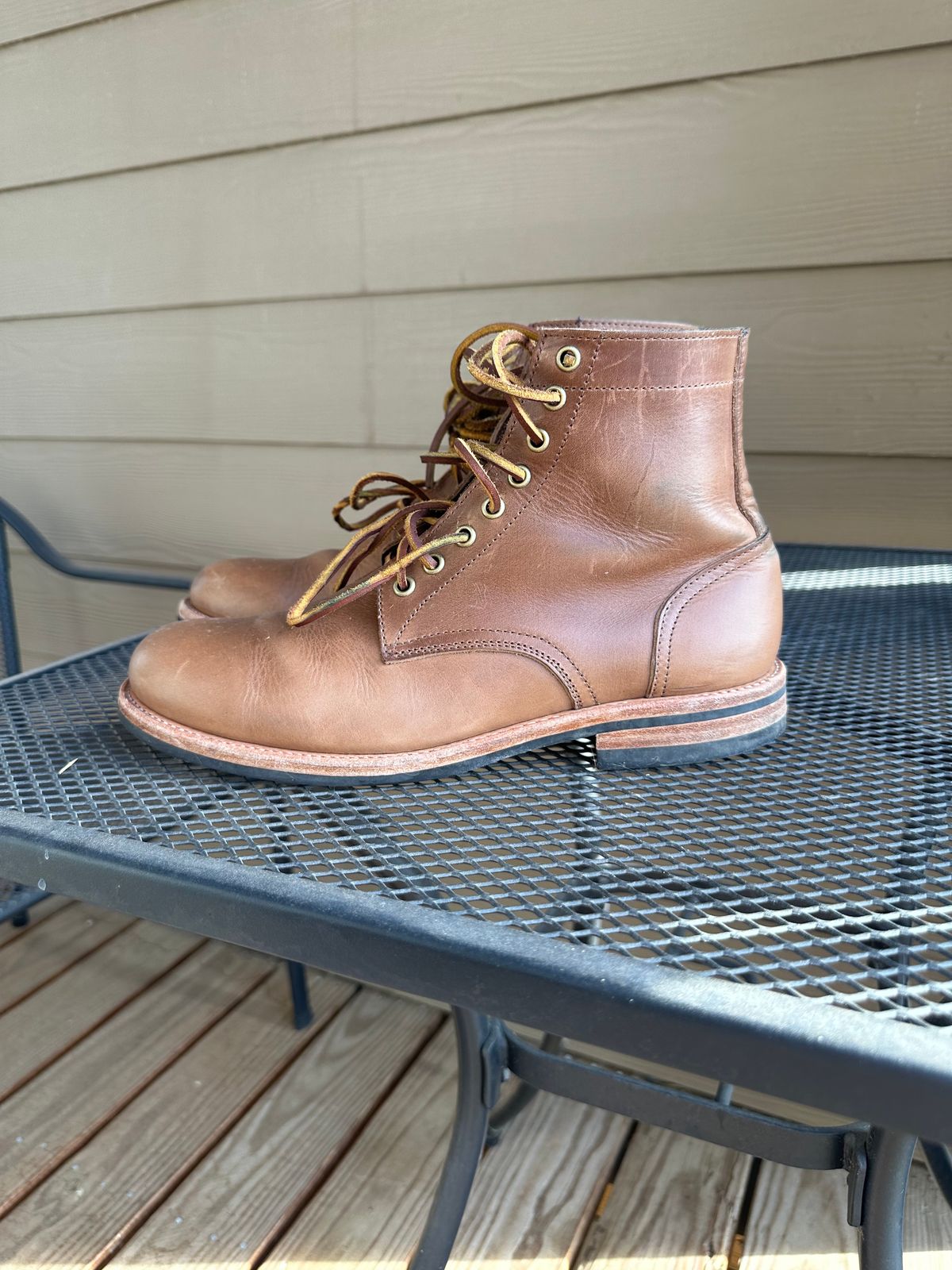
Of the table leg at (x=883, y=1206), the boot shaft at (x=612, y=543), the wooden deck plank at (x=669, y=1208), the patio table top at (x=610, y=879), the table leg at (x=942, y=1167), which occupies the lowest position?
the wooden deck plank at (x=669, y=1208)

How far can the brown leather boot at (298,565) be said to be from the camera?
0.65 meters

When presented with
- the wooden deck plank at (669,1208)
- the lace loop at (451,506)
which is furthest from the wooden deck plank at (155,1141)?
the lace loop at (451,506)

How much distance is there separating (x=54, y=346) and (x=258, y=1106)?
4.03 feet

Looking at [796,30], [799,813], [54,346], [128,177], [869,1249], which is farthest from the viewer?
[54,346]

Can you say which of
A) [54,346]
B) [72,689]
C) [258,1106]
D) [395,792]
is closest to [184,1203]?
[258,1106]

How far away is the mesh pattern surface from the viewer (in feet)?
1.19

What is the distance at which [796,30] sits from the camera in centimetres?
88

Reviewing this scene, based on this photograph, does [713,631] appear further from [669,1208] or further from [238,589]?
[669,1208]

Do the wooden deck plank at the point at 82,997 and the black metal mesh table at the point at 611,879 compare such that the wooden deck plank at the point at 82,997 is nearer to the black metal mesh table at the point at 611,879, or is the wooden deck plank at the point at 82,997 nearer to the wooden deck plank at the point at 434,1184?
the wooden deck plank at the point at 434,1184

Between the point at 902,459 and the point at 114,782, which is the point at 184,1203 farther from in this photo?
the point at 902,459

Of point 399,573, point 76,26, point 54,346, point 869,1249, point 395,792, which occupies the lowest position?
point 869,1249

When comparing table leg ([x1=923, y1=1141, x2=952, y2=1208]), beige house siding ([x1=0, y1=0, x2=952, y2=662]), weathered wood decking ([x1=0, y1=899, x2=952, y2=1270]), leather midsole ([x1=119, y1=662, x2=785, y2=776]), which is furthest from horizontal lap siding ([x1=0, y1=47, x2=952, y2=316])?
weathered wood decking ([x1=0, y1=899, x2=952, y2=1270])

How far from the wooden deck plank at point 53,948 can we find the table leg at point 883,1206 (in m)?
1.30

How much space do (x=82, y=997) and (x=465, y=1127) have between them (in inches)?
34.7
